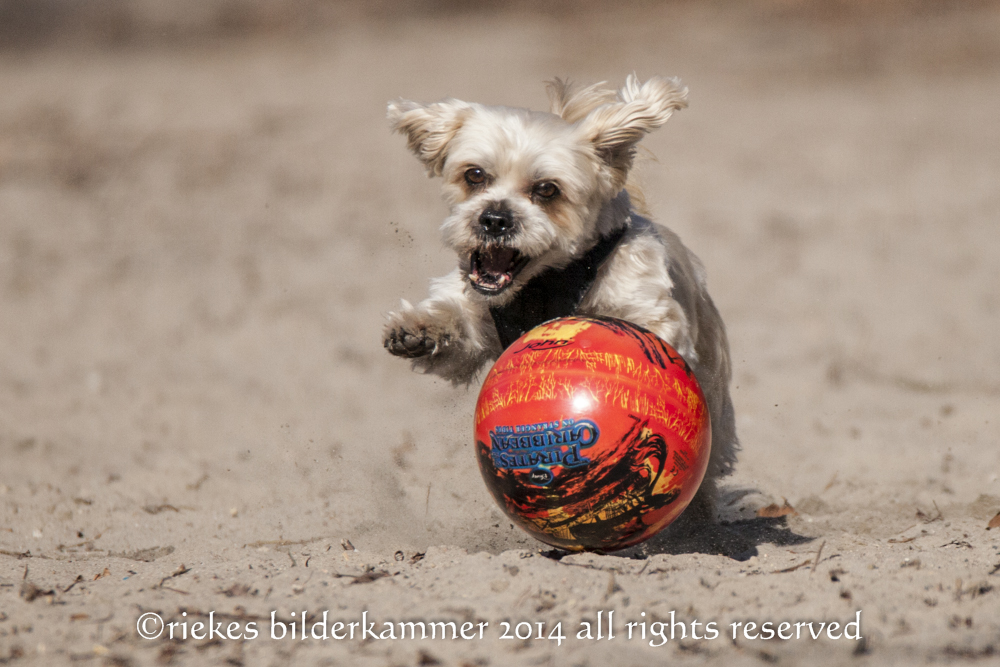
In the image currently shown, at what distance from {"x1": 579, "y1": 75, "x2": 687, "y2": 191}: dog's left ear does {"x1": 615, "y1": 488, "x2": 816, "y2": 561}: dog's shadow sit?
1679 millimetres

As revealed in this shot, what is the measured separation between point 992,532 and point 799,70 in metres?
13.6

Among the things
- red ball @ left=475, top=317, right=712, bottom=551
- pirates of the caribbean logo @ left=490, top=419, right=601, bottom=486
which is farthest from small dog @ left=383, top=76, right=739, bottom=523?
pirates of the caribbean logo @ left=490, top=419, right=601, bottom=486


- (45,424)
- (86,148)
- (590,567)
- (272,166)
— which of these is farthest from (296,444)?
(86,148)

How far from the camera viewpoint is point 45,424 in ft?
21.8

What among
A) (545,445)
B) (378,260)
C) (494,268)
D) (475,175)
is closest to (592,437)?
(545,445)

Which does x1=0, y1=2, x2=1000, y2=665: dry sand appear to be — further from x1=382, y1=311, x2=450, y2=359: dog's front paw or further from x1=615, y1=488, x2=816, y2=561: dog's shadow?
x1=382, y1=311, x2=450, y2=359: dog's front paw

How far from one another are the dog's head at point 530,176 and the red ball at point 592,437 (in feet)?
2.28

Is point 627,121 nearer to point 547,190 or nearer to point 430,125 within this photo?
point 547,190

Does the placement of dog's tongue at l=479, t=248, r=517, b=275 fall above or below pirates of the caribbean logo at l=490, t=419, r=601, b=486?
above

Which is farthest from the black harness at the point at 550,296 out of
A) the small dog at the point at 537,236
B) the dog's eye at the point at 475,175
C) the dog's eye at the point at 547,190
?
the dog's eye at the point at 475,175

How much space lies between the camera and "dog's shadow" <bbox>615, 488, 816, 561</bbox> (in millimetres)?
4520

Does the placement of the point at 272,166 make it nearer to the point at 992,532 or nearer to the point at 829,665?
the point at 992,532

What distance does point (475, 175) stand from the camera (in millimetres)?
4668

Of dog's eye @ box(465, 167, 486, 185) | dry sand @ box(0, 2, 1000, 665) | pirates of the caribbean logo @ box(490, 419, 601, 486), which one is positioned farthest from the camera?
dog's eye @ box(465, 167, 486, 185)
